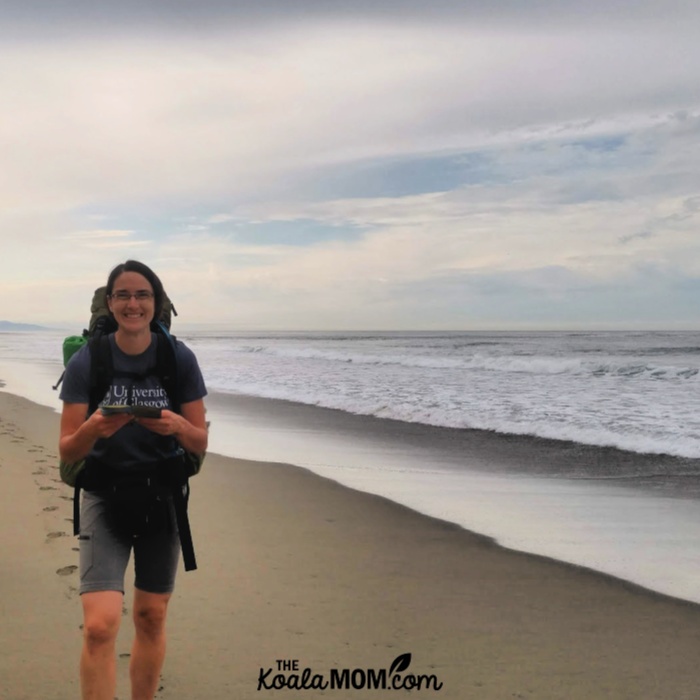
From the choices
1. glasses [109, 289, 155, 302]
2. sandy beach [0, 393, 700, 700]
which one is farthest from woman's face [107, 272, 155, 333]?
sandy beach [0, 393, 700, 700]

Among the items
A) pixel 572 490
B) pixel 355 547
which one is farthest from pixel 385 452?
pixel 355 547

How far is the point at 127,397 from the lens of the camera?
9.58 feet

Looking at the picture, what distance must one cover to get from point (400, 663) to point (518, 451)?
7.62 m

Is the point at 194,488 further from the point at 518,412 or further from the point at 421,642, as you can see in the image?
the point at 518,412

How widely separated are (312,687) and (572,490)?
5.45 m

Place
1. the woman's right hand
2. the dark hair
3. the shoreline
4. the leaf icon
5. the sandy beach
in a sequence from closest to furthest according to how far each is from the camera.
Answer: the woman's right hand → the dark hair → the sandy beach → the leaf icon → the shoreline

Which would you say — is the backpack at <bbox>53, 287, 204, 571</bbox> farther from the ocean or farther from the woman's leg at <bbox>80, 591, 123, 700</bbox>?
the ocean

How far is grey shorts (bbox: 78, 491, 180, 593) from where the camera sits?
292 centimetres

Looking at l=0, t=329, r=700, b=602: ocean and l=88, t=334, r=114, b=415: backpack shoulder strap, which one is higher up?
l=88, t=334, r=114, b=415: backpack shoulder strap

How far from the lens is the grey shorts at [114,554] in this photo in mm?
2918

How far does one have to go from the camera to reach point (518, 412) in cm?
1552

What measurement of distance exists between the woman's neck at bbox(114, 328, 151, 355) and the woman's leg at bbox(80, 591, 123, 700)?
3.18ft

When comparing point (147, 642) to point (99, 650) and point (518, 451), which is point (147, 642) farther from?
point (518, 451)

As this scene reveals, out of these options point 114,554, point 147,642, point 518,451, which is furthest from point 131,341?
point 518,451
